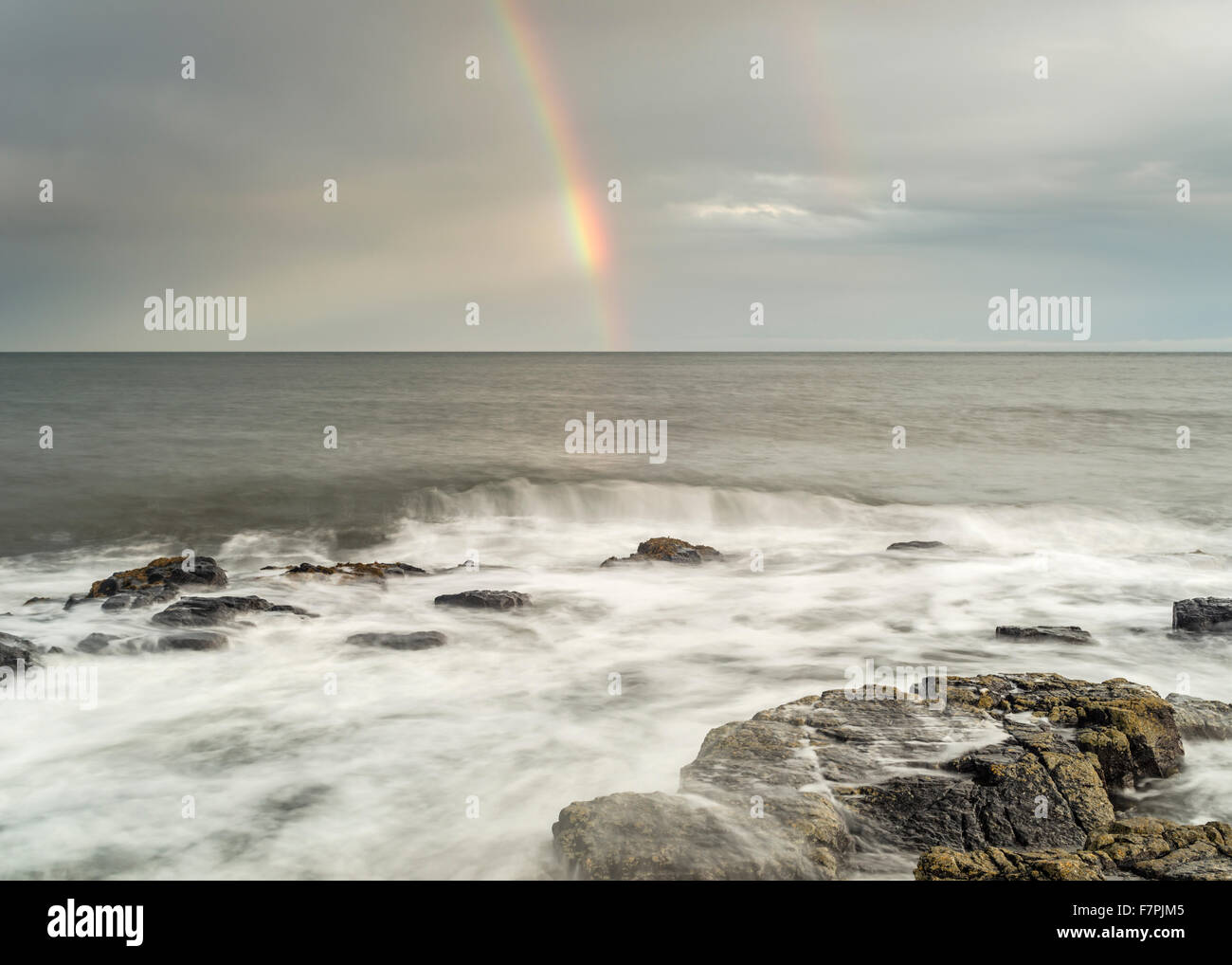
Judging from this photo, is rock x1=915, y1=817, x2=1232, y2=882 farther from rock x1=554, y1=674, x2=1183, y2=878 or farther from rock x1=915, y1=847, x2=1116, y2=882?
rock x1=554, y1=674, x2=1183, y2=878

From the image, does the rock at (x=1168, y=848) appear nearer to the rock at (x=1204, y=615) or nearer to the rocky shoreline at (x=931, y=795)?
the rocky shoreline at (x=931, y=795)

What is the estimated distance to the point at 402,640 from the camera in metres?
12.5

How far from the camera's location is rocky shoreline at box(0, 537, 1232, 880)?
5941mm

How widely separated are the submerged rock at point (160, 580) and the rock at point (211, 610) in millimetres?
919

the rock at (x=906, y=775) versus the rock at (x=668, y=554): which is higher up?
the rock at (x=668, y=554)

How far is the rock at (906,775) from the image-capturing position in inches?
246

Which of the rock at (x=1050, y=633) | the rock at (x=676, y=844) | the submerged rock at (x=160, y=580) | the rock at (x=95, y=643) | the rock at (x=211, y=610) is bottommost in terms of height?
the rock at (x=676, y=844)

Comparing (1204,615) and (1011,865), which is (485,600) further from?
(1204,615)

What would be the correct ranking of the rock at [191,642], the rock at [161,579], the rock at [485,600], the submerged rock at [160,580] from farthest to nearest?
the rock at [161,579] < the submerged rock at [160,580] < the rock at [485,600] < the rock at [191,642]

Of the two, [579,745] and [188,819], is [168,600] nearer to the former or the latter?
[188,819]

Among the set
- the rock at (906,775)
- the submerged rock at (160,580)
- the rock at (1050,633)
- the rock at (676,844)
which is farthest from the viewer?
the submerged rock at (160,580)

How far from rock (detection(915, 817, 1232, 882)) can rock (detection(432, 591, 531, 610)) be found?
941cm

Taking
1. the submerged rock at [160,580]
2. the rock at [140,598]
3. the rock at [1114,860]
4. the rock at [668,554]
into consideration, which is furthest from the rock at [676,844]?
the rock at [668,554]
